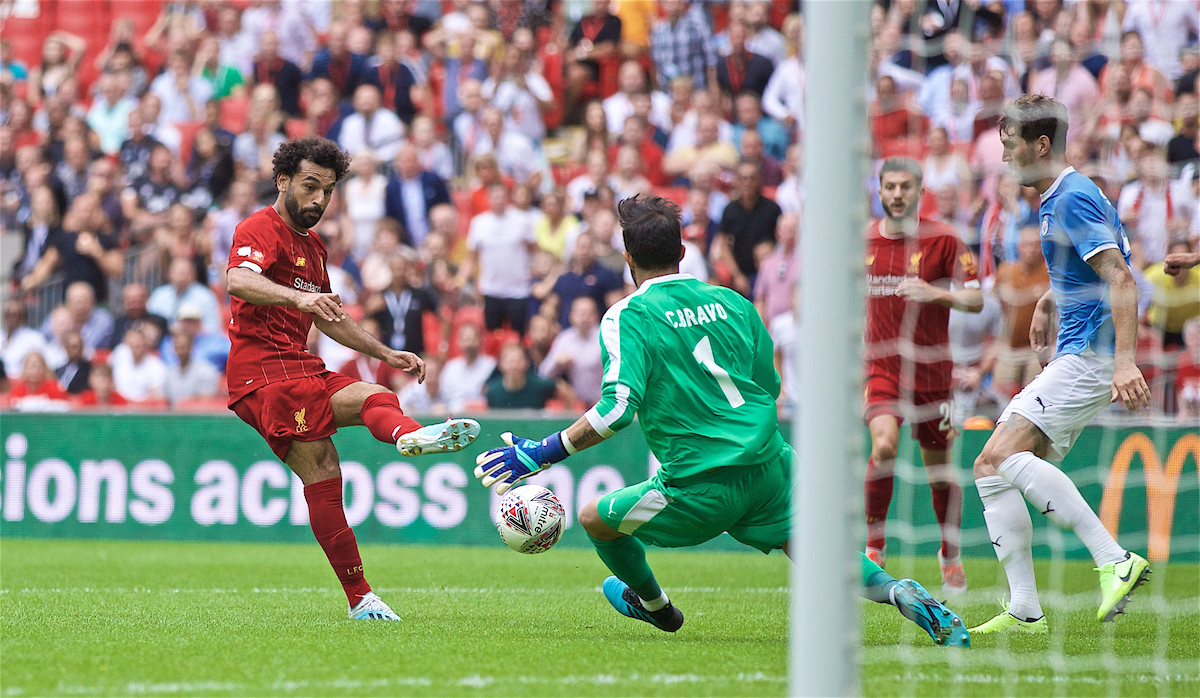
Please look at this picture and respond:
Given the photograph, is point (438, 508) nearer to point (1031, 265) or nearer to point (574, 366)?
point (574, 366)

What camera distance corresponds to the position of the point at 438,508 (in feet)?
35.5

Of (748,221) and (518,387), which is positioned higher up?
(748,221)

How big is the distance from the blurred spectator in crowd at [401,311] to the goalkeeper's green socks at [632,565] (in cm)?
679

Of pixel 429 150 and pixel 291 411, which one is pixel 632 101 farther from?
pixel 291 411

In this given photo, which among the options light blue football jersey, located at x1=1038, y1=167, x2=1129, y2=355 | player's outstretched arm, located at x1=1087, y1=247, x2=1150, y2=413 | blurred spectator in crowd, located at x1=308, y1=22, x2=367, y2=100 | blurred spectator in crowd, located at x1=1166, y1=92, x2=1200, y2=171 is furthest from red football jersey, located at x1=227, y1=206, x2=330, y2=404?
blurred spectator in crowd, located at x1=308, y1=22, x2=367, y2=100

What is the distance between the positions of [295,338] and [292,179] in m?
0.76

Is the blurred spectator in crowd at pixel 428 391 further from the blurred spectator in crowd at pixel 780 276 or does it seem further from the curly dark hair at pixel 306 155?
the curly dark hair at pixel 306 155

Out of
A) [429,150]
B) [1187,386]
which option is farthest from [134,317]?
[1187,386]

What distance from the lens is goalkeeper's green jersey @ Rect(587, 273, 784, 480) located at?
4.96 m

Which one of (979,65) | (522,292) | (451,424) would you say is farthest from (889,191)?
(522,292)

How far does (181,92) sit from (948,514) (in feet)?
38.1

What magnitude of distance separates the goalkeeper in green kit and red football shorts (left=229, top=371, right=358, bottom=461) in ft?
4.57

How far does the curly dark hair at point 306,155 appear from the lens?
600 cm

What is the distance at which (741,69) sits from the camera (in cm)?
1373
